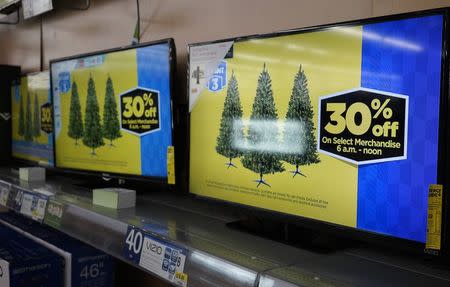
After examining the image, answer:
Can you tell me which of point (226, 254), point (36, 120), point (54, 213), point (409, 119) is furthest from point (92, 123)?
point (409, 119)

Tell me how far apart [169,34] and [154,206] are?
25.8 inches

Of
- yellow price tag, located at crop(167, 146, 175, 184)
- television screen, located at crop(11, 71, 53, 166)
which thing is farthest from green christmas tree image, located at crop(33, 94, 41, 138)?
yellow price tag, located at crop(167, 146, 175, 184)

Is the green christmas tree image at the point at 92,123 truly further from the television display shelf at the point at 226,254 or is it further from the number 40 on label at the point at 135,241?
the number 40 on label at the point at 135,241

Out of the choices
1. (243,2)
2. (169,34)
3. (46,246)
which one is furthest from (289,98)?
(46,246)

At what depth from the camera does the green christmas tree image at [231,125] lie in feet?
3.79

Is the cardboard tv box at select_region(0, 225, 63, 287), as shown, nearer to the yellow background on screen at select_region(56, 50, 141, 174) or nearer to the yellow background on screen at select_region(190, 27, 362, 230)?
the yellow background on screen at select_region(56, 50, 141, 174)

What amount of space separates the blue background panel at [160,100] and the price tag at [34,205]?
0.35 metres

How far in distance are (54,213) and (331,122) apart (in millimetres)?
941

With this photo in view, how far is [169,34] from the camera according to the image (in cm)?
170

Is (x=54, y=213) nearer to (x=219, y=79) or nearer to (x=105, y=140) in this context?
(x=105, y=140)

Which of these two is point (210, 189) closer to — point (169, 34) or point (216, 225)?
point (216, 225)

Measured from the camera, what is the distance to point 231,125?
1.17 m

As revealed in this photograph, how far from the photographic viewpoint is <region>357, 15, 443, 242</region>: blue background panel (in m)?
0.78

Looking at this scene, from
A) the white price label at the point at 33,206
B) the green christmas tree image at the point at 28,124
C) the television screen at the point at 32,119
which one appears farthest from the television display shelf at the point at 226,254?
→ the green christmas tree image at the point at 28,124
